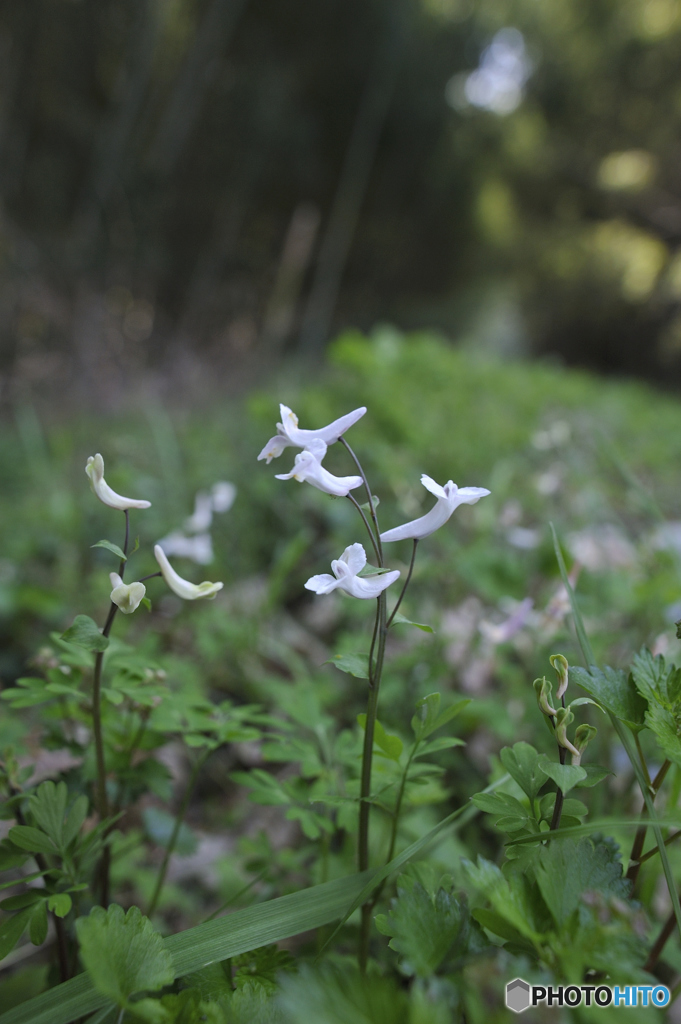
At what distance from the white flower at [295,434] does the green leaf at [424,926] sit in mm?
370

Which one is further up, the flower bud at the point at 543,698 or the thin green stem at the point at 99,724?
the flower bud at the point at 543,698

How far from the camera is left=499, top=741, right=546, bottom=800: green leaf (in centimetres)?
46

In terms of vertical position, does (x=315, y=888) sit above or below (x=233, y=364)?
above

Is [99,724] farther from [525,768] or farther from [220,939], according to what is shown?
[525,768]

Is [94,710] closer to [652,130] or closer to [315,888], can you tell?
[315,888]

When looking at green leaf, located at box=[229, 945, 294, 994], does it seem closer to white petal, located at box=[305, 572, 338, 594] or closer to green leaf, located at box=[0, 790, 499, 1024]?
green leaf, located at box=[0, 790, 499, 1024]

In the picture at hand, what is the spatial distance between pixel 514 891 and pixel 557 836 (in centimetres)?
7

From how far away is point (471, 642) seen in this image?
4.02 feet

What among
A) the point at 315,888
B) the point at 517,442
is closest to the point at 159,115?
the point at 517,442

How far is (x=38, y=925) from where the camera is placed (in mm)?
442

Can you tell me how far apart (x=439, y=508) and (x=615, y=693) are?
0.23 metres

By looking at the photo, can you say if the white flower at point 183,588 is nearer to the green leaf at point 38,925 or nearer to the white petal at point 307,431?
the white petal at point 307,431

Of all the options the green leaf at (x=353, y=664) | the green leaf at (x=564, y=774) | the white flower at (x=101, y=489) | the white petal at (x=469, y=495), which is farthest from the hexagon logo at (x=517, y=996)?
the white flower at (x=101, y=489)

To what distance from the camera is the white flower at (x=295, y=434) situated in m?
0.48
